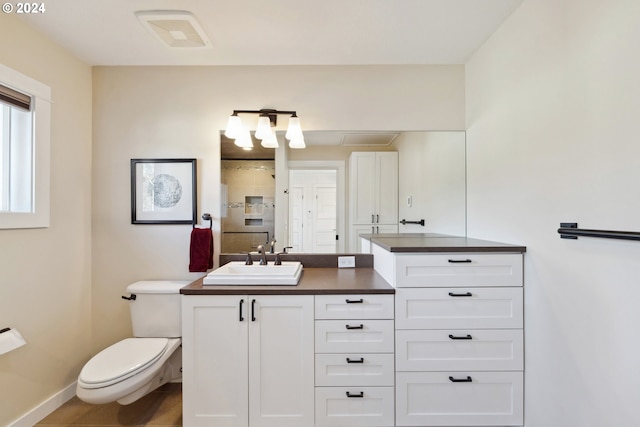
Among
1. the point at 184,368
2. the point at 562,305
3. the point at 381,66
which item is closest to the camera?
the point at 562,305

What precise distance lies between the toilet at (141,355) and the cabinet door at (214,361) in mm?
295

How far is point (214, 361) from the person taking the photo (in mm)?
1547

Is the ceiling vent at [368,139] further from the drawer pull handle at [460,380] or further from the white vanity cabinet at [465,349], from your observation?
the drawer pull handle at [460,380]

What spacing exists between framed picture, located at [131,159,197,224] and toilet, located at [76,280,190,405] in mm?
470

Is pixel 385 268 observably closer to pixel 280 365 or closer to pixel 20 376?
pixel 280 365

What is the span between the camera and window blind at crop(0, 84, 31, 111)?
155 cm

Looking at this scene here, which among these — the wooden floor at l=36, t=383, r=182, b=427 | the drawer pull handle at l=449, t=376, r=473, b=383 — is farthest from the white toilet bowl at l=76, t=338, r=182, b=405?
the drawer pull handle at l=449, t=376, r=473, b=383

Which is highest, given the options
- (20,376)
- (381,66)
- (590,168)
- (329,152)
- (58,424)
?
(381,66)

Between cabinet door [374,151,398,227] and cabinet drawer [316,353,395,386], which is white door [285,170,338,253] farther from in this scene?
cabinet drawer [316,353,395,386]

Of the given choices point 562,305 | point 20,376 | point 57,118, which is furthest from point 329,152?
point 20,376

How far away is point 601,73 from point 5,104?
2847 mm

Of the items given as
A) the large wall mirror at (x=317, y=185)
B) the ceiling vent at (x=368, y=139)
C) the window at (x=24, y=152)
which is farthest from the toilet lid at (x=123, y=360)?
the ceiling vent at (x=368, y=139)

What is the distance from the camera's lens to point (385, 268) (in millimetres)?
1779

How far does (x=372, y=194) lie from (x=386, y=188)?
0.12m
